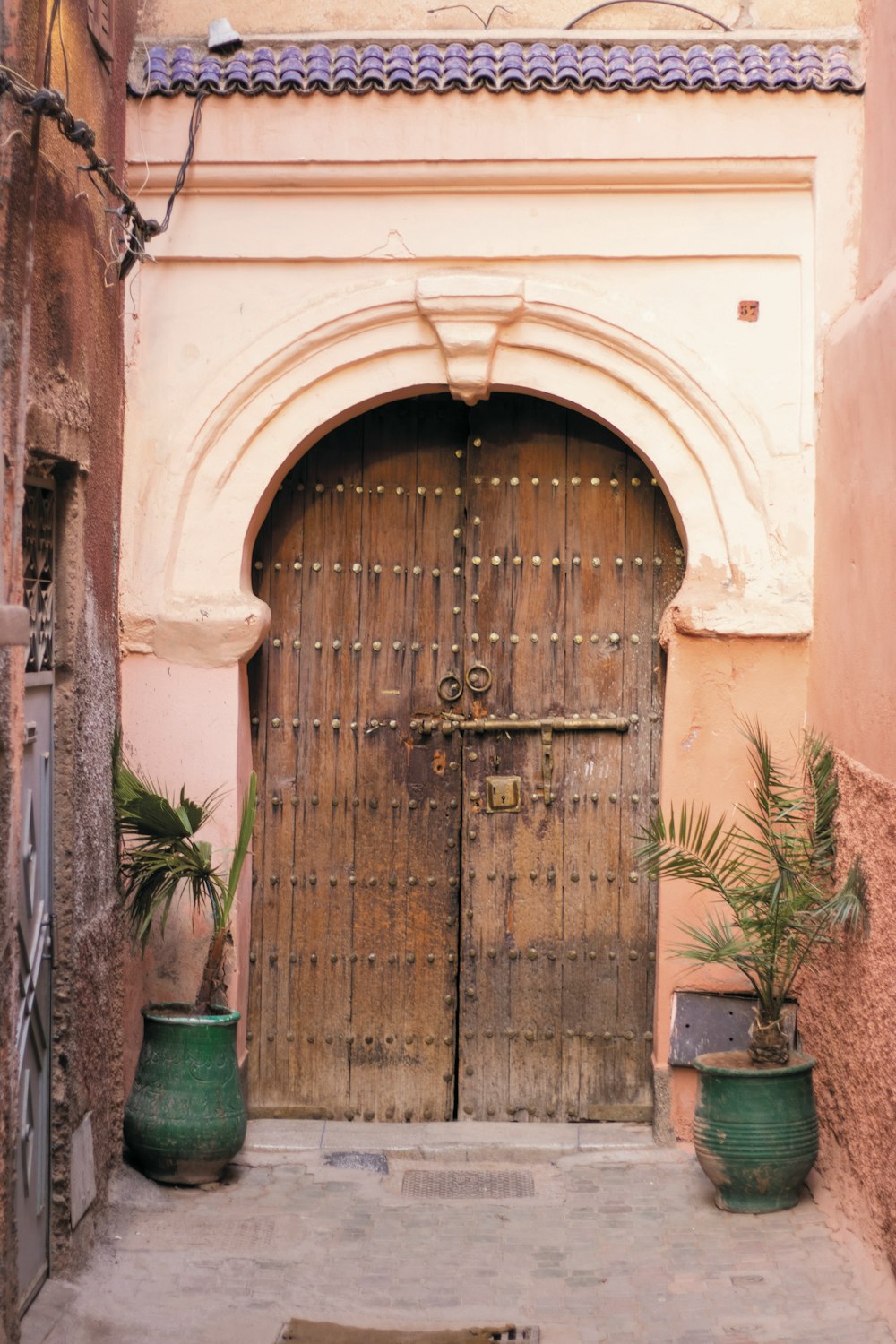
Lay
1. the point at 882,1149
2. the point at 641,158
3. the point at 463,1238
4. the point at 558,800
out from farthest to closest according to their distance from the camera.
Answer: the point at 558,800
the point at 641,158
the point at 463,1238
the point at 882,1149

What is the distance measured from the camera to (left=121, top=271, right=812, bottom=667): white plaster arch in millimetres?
4961

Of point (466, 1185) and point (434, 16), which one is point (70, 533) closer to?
point (434, 16)

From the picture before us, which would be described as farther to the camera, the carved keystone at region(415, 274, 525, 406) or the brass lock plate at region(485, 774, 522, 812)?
the brass lock plate at region(485, 774, 522, 812)

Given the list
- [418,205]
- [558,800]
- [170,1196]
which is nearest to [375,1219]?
[170,1196]

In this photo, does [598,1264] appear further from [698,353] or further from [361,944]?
[698,353]

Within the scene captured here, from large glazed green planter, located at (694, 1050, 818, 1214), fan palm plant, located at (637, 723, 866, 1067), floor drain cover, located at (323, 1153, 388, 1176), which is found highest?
fan palm plant, located at (637, 723, 866, 1067)

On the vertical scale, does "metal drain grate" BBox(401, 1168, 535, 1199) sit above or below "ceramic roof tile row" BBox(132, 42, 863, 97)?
below

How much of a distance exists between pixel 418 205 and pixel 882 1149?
333 centimetres

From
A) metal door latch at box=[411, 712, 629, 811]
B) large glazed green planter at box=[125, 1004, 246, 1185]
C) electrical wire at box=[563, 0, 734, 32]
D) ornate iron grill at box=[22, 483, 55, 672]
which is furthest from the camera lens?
metal door latch at box=[411, 712, 629, 811]

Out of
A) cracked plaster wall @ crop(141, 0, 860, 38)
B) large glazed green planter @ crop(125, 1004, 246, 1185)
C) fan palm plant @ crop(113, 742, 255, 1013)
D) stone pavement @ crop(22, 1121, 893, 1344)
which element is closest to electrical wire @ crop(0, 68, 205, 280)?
cracked plaster wall @ crop(141, 0, 860, 38)

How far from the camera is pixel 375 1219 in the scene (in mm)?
4645

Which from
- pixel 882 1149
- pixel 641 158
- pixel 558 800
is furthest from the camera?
pixel 558 800

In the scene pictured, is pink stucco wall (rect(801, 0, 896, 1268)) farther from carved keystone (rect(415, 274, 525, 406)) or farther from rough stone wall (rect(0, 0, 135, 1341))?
rough stone wall (rect(0, 0, 135, 1341))

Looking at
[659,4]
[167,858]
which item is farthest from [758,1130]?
[659,4]
